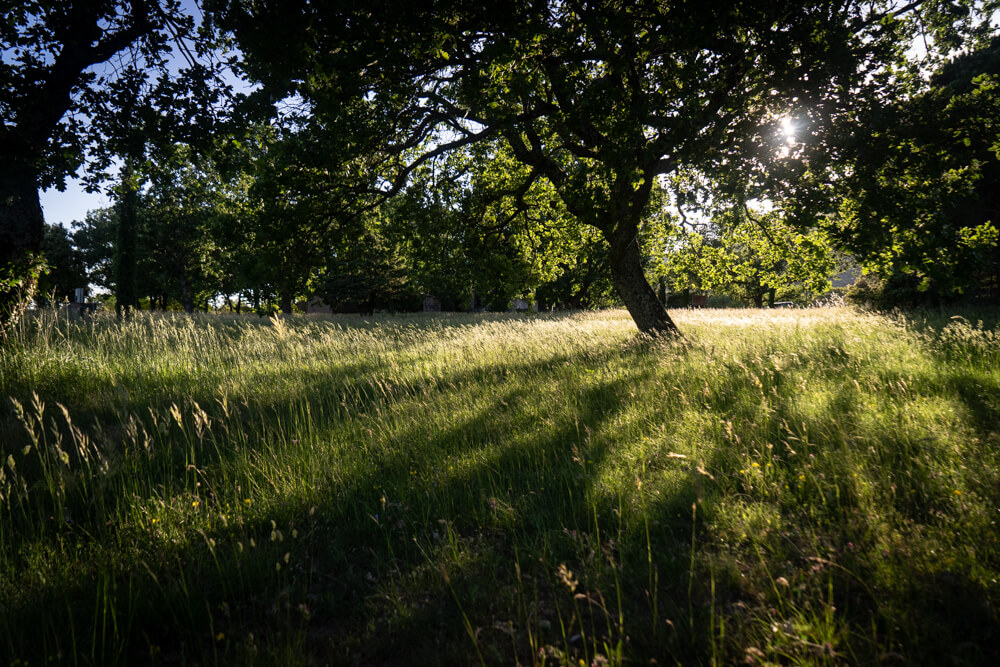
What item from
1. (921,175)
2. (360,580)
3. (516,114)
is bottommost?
(360,580)

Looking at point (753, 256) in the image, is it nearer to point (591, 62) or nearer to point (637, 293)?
point (637, 293)

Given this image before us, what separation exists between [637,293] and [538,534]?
313 inches

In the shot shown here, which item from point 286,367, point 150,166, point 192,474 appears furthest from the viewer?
point 286,367

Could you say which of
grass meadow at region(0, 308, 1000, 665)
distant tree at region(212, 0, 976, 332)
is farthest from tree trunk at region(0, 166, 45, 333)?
distant tree at region(212, 0, 976, 332)

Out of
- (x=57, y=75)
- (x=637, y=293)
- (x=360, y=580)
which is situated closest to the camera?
(x=360, y=580)

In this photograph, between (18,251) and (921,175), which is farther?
(18,251)

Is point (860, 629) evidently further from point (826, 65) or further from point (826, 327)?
point (826, 327)

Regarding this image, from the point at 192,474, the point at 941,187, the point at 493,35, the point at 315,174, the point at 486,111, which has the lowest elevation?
the point at 192,474

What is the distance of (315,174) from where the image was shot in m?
6.69

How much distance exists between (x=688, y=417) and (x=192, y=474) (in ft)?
15.1

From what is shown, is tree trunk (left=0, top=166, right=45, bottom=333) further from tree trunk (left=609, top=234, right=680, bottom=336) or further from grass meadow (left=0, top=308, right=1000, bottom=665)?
tree trunk (left=609, top=234, right=680, bottom=336)

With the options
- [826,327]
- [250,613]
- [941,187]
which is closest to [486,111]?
[250,613]

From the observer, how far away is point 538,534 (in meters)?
2.52

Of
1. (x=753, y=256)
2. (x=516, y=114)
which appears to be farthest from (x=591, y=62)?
(x=753, y=256)
